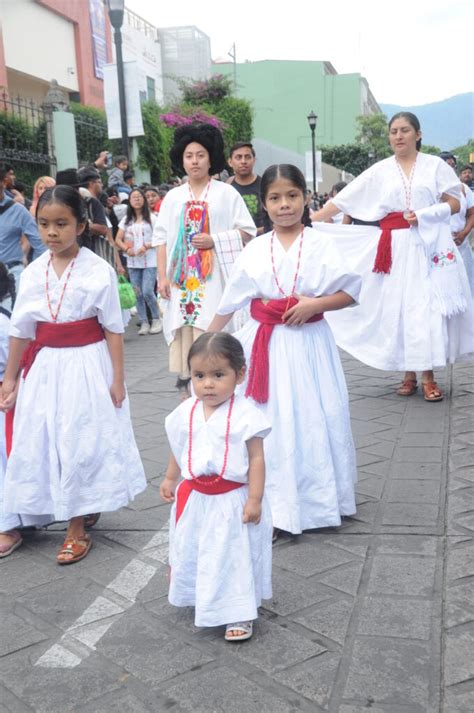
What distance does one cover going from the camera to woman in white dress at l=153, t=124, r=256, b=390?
561 cm

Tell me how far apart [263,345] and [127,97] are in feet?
33.1

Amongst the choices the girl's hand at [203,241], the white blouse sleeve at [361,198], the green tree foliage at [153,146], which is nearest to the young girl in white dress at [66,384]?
the girl's hand at [203,241]

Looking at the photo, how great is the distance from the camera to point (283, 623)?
10.1 feet

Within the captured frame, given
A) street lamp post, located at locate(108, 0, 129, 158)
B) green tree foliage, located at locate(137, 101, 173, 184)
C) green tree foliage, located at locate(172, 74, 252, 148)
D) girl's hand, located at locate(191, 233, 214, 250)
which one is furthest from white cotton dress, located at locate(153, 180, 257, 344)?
green tree foliage, located at locate(172, 74, 252, 148)

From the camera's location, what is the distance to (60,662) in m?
2.86

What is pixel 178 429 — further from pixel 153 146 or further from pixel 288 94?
pixel 288 94

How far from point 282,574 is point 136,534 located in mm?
868

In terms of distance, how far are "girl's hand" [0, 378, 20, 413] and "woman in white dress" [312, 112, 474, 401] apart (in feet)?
9.77

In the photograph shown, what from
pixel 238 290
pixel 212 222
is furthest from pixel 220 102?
pixel 238 290

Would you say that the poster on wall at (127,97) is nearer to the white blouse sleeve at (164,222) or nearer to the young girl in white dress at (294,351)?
the white blouse sleeve at (164,222)

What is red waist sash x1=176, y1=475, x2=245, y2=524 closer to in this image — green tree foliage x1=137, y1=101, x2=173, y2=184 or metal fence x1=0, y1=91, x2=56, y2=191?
metal fence x1=0, y1=91, x2=56, y2=191

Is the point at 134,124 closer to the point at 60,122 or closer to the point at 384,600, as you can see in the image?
the point at 60,122

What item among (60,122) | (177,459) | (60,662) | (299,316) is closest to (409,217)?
(299,316)

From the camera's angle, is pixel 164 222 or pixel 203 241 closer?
pixel 203 241
